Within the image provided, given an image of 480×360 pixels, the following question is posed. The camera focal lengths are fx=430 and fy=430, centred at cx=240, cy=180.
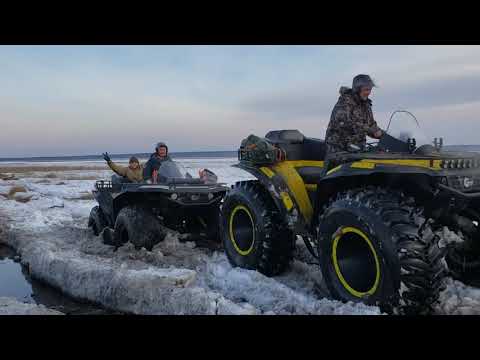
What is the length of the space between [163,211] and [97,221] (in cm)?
220

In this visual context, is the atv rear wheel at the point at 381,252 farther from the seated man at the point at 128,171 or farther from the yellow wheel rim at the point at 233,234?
the seated man at the point at 128,171

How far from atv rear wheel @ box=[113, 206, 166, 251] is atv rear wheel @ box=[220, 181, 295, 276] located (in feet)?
5.01

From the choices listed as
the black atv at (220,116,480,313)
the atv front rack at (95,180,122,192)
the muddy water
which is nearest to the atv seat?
the black atv at (220,116,480,313)

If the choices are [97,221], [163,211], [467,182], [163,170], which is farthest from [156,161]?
[467,182]

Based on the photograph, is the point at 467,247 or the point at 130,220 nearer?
the point at 467,247

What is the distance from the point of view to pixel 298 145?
6.00 meters

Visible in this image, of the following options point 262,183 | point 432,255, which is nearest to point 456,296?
point 432,255

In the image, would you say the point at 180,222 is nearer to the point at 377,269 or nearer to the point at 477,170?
the point at 377,269

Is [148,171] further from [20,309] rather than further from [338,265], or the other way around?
[338,265]

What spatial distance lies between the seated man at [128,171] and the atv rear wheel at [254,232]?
11.8 ft

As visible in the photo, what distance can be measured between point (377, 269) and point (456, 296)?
1.23 m

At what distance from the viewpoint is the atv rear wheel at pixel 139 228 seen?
7117 mm

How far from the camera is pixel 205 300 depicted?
4.47 meters
